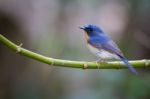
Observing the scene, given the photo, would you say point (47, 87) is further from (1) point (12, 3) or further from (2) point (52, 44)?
(1) point (12, 3)

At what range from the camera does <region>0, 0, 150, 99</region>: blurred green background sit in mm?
5789

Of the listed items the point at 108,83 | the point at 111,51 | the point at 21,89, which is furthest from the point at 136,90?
the point at 21,89

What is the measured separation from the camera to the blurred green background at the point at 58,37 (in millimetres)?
5789

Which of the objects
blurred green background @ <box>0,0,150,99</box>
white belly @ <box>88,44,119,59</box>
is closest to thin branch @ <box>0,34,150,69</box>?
white belly @ <box>88,44,119,59</box>

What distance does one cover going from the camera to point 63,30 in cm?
607

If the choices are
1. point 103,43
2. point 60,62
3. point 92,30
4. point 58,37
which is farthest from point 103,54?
point 58,37

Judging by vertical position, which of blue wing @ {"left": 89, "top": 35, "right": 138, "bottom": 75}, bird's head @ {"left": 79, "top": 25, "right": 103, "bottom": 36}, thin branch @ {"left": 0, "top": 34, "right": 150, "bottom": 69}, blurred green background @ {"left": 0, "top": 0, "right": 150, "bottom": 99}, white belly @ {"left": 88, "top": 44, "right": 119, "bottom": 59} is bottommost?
thin branch @ {"left": 0, "top": 34, "right": 150, "bottom": 69}

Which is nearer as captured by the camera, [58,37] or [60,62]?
[60,62]

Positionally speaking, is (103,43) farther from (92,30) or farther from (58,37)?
(58,37)

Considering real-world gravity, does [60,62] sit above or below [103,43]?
below

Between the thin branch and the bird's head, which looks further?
the bird's head

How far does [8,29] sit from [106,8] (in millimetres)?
1362

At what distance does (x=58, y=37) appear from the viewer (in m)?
6.05

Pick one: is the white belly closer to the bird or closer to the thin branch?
the bird
